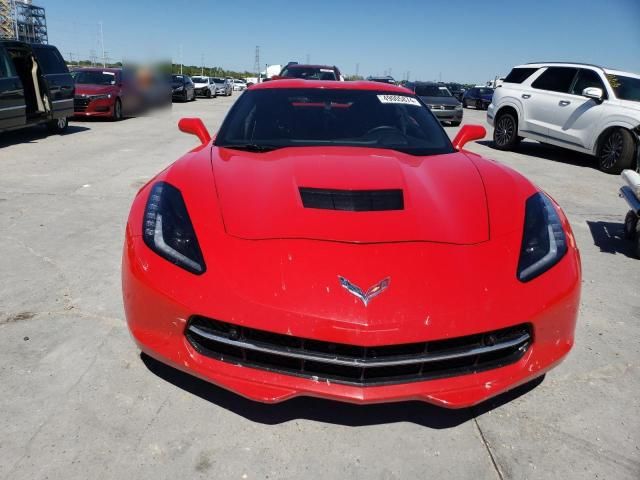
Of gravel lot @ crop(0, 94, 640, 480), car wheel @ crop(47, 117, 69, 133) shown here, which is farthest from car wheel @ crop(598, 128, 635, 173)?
car wheel @ crop(47, 117, 69, 133)

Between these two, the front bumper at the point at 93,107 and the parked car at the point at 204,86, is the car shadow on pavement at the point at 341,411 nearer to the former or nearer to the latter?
the front bumper at the point at 93,107

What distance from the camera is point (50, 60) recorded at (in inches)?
407

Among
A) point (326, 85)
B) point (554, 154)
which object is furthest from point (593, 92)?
point (326, 85)

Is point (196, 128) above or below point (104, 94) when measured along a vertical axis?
above

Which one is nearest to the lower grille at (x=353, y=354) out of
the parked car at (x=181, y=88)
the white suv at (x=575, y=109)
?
the white suv at (x=575, y=109)

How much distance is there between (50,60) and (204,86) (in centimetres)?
2041

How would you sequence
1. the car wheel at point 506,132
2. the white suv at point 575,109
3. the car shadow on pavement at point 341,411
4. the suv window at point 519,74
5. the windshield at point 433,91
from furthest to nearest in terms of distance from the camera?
1. the windshield at point 433,91
2. the car wheel at point 506,132
3. the suv window at point 519,74
4. the white suv at point 575,109
5. the car shadow on pavement at point 341,411

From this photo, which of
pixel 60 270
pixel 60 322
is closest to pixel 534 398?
pixel 60 322

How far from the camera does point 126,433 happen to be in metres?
1.94

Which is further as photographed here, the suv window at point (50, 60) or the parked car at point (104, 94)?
the parked car at point (104, 94)

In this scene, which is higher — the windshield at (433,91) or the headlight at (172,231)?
the windshield at (433,91)

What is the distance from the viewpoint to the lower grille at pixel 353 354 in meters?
1.75

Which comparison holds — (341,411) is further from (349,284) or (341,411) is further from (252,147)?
(252,147)

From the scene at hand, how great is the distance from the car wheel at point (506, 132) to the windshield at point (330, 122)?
780 cm
